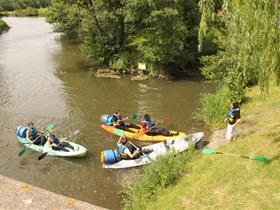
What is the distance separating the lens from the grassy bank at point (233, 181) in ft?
31.4

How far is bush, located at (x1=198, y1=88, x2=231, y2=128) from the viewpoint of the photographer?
16281mm

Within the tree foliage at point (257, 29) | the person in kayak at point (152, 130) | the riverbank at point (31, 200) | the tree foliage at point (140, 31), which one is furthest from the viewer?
the tree foliage at point (140, 31)

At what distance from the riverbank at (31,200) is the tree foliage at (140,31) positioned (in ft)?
49.2

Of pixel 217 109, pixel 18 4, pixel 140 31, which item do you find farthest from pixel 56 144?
pixel 18 4

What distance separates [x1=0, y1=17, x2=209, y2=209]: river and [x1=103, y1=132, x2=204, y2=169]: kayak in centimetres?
29

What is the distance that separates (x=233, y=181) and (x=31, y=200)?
19.8 ft

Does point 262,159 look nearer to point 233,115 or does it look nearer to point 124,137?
point 233,115

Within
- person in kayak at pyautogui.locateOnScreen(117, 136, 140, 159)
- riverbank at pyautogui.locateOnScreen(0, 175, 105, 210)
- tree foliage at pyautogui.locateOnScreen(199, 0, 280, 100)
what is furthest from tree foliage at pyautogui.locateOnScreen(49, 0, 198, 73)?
riverbank at pyautogui.locateOnScreen(0, 175, 105, 210)

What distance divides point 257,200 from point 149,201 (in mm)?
3114

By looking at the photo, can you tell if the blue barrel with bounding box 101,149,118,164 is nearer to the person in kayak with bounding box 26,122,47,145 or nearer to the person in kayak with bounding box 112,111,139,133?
the person in kayak with bounding box 112,111,139,133

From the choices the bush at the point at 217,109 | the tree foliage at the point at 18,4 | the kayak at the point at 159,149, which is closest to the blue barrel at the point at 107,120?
the kayak at the point at 159,149

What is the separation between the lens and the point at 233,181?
10.4 metres

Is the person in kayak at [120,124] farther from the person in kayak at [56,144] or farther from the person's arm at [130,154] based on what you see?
the person's arm at [130,154]

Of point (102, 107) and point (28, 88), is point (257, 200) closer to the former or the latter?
point (102, 107)
